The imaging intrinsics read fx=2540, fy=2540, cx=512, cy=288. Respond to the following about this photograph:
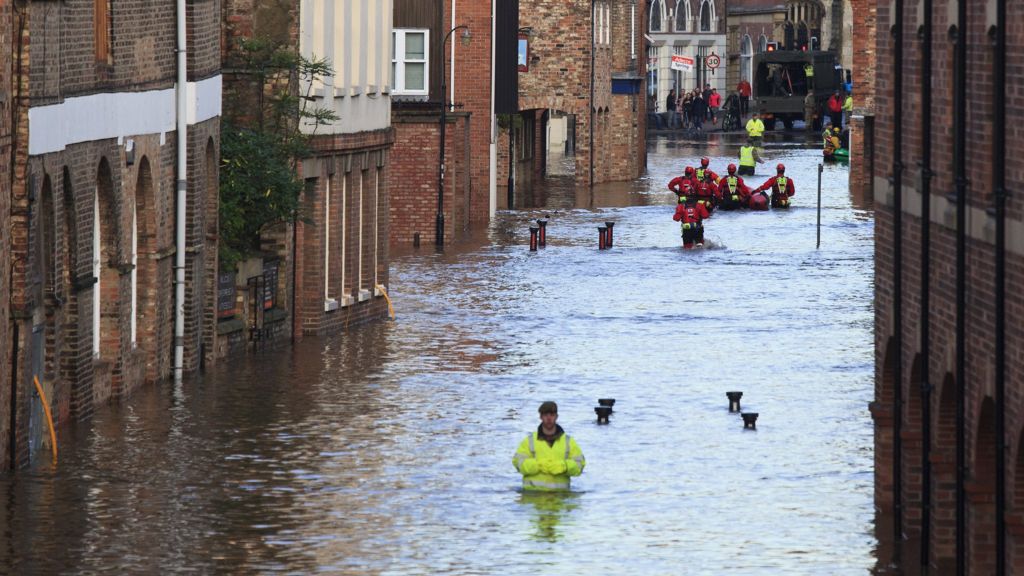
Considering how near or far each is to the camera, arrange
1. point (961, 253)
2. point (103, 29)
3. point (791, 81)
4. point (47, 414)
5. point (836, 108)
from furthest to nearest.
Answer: point (791, 81)
point (836, 108)
point (103, 29)
point (47, 414)
point (961, 253)

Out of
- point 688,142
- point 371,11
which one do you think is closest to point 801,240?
point 371,11

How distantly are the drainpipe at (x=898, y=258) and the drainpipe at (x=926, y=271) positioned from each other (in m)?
1.06

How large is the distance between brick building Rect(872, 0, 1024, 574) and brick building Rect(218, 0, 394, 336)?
13968 millimetres

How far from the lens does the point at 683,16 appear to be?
125312mm

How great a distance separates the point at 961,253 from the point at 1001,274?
1.26m

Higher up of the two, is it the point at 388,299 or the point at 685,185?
the point at 685,185

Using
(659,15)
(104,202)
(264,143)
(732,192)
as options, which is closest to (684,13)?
(659,15)

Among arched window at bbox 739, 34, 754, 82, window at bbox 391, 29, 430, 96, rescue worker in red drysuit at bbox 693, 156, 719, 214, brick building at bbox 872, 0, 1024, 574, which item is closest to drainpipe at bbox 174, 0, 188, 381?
brick building at bbox 872, 0, 1024, 574

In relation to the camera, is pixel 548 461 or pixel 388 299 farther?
pixel 388 299

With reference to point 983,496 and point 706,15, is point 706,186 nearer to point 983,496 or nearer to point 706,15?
point 983,496

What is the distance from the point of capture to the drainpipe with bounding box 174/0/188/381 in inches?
1182

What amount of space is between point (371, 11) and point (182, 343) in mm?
9992

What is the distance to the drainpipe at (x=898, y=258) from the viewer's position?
1956 cm

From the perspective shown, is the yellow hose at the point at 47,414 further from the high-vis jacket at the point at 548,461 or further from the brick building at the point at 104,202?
the high-vis jacket at the point at 548,461
